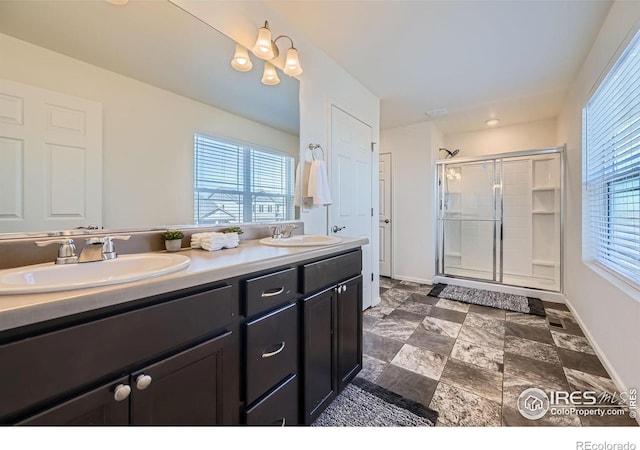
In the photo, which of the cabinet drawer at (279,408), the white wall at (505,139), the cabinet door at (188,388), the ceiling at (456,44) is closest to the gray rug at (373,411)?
the cabinet drawer at (279,408)

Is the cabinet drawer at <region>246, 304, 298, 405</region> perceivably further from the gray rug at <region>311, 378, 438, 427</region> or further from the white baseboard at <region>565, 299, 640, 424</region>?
the white baseboard at <region>565, 299, 640, 424</region>

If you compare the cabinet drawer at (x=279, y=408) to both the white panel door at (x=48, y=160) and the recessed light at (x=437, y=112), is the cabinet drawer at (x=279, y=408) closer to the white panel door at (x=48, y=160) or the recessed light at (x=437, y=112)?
the white panel door at (x=48, y=160)

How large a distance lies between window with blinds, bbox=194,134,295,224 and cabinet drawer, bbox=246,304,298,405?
0.68 meters

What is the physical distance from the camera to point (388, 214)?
13.3ft

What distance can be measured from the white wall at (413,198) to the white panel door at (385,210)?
0.07 metres

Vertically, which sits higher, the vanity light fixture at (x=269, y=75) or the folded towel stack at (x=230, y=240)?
the vanity light fixture at (x=269, y=75)

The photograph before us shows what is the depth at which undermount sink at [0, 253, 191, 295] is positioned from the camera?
1.90 feet

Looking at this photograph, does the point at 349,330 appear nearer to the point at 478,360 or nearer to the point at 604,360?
the point at 478,360

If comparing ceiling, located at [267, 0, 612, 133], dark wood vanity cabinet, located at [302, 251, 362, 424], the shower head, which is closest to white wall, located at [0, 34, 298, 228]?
dark wood vanity cabinet, located at [302, 251, 362, 424]

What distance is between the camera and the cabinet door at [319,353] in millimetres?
1176

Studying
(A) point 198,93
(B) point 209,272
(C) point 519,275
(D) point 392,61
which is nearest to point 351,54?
(D) point 392,61

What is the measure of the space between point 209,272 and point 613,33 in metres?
2.68

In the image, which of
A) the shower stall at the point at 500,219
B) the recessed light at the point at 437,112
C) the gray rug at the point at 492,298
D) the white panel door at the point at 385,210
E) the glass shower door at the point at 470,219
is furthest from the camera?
the white panel door at the point at 385,210

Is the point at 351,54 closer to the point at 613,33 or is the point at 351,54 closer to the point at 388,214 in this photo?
the point at 613,33
